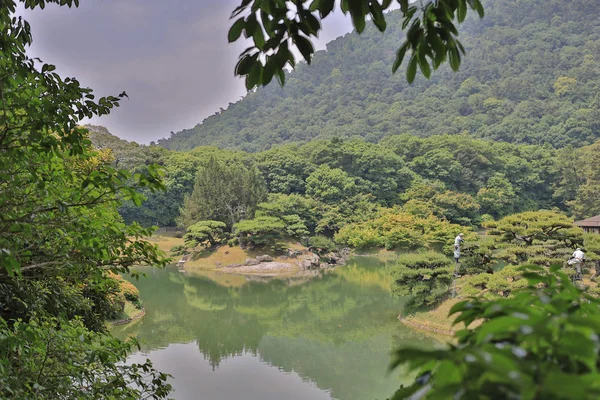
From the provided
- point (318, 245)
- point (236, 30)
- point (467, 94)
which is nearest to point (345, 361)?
point (236, 30)

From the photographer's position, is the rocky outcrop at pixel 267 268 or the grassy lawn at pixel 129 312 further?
the rocky outcrop at pixel 267 268

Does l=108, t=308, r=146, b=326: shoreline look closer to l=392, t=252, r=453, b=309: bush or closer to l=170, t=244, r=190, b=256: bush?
l=392, t=252, r=453, b=309: bush

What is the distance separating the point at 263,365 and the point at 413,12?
7.40m

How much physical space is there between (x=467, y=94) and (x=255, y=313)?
40901mm

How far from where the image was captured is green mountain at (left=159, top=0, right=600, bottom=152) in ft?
120

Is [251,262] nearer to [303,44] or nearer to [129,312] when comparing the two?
[129,312]

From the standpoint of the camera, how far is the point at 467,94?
1775 inches

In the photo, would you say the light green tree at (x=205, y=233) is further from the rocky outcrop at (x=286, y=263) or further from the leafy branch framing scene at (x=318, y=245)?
the rocky outcrop at (x=286, y=263)

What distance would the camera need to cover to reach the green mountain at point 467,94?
1442 inches

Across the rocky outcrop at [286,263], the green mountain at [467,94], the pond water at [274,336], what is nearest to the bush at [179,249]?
the rocky outcrop at [286,263]

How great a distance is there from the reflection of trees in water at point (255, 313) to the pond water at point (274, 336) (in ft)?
0.08

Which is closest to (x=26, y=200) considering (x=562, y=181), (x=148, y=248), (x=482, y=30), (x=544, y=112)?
(x=148, y=248)

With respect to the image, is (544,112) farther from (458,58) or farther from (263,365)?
(458,58)

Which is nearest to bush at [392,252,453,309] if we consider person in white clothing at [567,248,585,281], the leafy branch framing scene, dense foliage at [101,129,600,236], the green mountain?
the leafy branch framing scene
